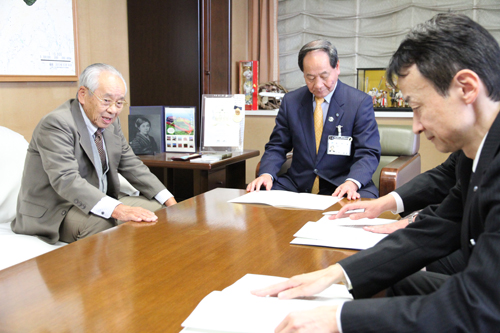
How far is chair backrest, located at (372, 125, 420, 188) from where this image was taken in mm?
3494

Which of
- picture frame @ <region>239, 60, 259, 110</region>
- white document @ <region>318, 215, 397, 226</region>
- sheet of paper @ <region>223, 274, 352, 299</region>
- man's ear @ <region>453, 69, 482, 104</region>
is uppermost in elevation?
picture frame @ <region>239, 60, 259, 110</region>

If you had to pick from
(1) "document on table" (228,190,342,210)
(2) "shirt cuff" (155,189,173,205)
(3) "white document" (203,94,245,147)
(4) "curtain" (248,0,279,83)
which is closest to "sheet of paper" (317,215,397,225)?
(1) "document on table" (228,190,342,210)

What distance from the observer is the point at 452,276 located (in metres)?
0.82

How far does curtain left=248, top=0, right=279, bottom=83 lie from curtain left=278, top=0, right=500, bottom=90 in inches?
9.2

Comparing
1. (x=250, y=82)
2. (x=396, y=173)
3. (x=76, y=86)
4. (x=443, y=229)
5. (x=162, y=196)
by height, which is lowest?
(x=162, y=196)

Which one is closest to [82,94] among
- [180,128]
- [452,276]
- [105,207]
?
[105,207]

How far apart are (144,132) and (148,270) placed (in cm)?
243

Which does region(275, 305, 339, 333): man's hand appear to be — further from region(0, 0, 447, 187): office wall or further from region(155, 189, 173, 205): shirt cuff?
region(0, 0, 447, 187): office wall

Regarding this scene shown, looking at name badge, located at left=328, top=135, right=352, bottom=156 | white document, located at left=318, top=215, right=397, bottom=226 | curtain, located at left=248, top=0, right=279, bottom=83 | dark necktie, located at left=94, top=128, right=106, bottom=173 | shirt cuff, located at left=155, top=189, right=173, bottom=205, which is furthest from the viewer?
curtain, located at left=248, top=0, right=279, bottom=83

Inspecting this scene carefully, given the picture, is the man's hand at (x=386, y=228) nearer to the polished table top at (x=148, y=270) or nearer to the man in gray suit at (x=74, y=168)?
the polished table top at (x=148, y=270)

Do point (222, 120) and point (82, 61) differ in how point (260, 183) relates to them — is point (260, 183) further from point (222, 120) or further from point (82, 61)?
point (82, 61)

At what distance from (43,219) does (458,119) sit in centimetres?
202

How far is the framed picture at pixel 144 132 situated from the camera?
354 centimetres

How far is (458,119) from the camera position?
95 centimetres
